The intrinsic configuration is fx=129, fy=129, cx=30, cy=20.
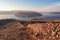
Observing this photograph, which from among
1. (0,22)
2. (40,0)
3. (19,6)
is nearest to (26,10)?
(19,6)

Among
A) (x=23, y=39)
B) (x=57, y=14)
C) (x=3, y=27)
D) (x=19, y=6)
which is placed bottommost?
(x=23, y=39)

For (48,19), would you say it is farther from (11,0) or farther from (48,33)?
(11,0)

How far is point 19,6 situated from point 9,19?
0.22 m

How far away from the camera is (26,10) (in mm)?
1757

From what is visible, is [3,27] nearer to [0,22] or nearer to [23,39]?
[0,22]

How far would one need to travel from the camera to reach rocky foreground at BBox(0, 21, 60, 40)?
1.55 metres

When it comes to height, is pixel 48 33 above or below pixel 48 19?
below

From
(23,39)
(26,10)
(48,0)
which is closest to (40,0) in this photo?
(48,0)

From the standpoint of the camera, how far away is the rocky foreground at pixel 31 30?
155cm

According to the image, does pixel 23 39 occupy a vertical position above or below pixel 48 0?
below

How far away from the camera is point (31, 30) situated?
5.38 feet

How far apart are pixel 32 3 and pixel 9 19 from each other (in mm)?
378

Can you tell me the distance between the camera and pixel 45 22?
5.45 ft

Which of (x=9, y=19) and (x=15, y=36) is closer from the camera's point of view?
(x=15, y=36)
